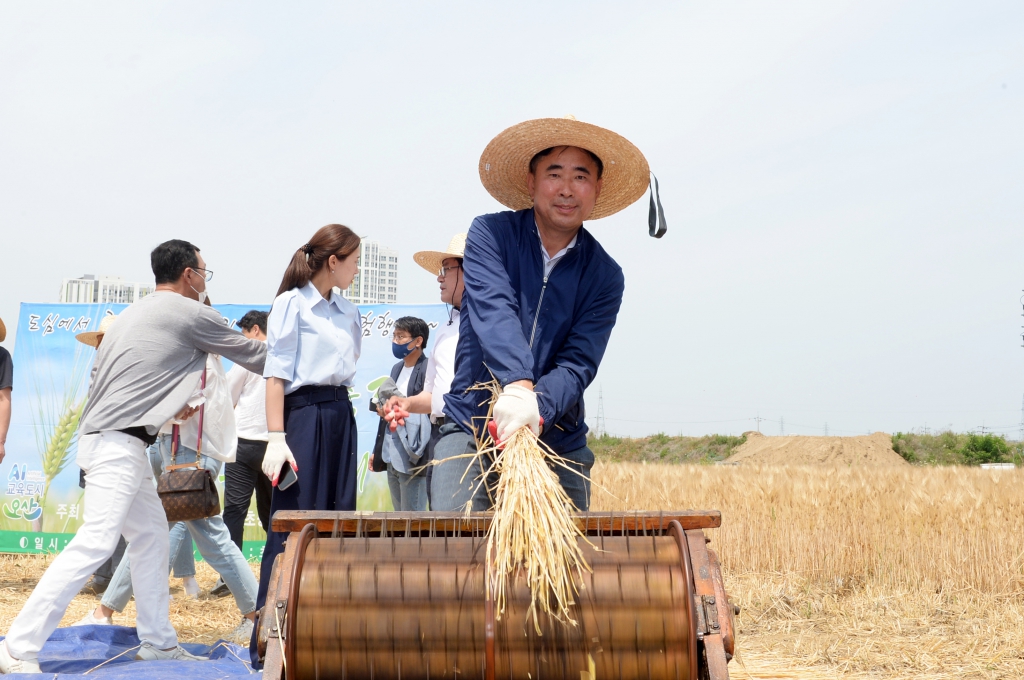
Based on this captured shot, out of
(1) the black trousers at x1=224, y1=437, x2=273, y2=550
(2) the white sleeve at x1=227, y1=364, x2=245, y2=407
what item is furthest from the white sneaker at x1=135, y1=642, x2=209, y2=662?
(2) the white sleeve at x1=227, y1=364, x2=245, y2=407

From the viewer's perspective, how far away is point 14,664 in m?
3.98

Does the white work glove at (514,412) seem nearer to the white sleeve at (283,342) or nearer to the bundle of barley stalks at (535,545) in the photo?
the bundle of barley stalks at (535,545)

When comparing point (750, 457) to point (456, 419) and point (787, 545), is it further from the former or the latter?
point (456, 419)

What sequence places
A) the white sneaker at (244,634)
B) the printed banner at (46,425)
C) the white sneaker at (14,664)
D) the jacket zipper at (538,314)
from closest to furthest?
the jacket zipper at (538,314)
the white sneaker at (14,664)
the white sneaker at (244,634)
the printed banner at (46,425)

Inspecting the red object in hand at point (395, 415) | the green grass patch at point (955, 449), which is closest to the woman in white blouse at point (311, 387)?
the red object in hand at point (395, 415)

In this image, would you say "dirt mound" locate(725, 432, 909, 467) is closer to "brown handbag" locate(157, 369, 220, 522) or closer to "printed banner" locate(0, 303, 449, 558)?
A: "printed banner" locate(0, 303, 449, 558)

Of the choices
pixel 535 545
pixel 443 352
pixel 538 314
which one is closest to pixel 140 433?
pixel 443 352

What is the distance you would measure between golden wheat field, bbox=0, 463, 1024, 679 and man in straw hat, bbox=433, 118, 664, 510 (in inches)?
98.8

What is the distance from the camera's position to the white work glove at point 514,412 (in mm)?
2686

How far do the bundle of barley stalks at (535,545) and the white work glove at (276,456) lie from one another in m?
1.86

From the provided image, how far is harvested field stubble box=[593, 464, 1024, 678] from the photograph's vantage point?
5.37 meters

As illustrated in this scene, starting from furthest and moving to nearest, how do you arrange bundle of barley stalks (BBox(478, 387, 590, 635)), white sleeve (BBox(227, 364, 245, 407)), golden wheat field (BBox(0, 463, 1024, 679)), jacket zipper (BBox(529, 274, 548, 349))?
1. white sleeve (BBox(227, 364, 245, 407))
2. golden wheat field (BBox(0, 463, 1024, 679))
3. jacket zipper (BBox(529, 274, 548, 349))
4. bundle of barley stalks (BBox(478, 387, 590, 635))

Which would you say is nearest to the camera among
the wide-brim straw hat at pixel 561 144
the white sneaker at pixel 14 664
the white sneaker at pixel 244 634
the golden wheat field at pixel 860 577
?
the wide-brim straw hat at pixel 561 144

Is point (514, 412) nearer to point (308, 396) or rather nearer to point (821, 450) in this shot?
point (308, 396)
